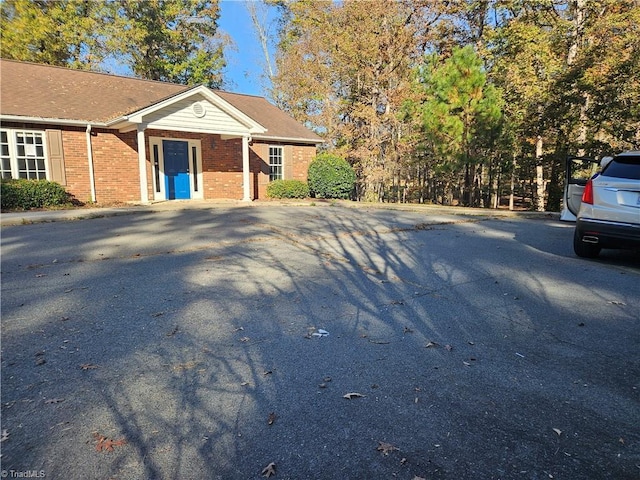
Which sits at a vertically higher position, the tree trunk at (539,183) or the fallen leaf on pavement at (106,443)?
the tree trunk at (539,183)

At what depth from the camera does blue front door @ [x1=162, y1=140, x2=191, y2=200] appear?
15.8m

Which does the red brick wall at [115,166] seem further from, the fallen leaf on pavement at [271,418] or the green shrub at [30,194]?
the fallen leaf on pavement at [271,418]

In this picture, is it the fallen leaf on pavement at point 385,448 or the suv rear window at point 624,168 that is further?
the suv rear window at point 624,168

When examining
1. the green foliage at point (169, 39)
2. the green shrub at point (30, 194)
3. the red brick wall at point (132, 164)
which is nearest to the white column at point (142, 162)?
the red brick wall at point (132, 164)

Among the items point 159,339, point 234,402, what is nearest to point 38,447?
point 234,402

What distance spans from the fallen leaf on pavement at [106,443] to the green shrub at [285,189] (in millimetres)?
15661

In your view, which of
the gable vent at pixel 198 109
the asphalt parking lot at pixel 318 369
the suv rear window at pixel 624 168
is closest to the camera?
the asphalt parking lot at pixel 318 369

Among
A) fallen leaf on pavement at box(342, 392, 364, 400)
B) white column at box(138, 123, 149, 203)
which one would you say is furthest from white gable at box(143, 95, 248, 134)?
fallen leaf on pavement at box(342, 392, 364, 400)

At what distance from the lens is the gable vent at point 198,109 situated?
14.5 m

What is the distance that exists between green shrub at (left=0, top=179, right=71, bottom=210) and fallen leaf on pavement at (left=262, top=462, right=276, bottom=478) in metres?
13.5

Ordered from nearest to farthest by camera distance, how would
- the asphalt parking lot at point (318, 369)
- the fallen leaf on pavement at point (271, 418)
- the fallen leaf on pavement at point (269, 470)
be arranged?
the fallen leaf on pavement at point (269, 470) < the asphalt parking lot at point (318, 369) < the fallen leaf on pavement at point (271, 418)

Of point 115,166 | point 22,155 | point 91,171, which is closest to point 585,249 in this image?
point 115,166

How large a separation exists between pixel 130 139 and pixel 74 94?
9.23 ft

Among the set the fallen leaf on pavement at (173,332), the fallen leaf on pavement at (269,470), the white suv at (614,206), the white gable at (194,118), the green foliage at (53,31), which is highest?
the green foliage at (53,31)
